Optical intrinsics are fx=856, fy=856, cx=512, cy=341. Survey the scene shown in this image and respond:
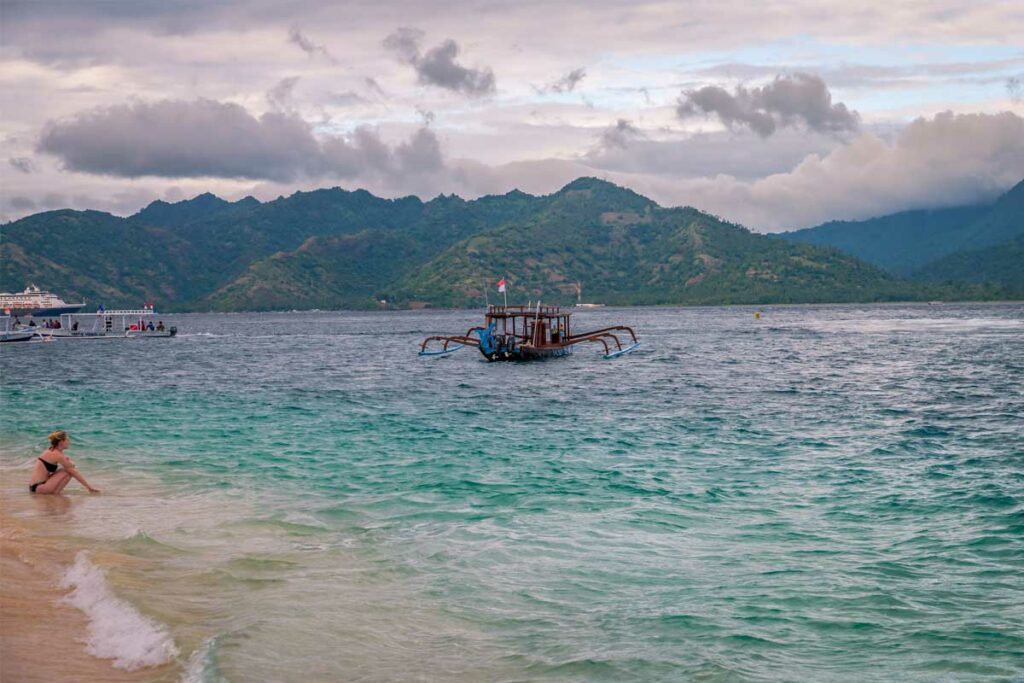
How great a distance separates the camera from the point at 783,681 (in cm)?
1127

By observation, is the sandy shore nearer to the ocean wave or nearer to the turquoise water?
the ocean wave

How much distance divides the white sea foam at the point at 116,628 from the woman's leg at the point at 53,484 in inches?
328

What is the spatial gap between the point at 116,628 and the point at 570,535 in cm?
954

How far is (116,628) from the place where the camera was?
12.7 m

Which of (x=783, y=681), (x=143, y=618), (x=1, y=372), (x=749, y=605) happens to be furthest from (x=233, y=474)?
(x=1, y=372)

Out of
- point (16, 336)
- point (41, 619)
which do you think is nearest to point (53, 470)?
point (41, 619)

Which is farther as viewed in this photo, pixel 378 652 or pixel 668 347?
pixel 668 347

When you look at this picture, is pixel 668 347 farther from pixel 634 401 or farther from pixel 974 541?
pixel 974 541

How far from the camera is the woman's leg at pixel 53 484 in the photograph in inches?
892

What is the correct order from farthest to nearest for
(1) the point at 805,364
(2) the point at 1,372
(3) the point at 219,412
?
(2) the point at 1,372
(1) the point at 805,364
(3) the point at 219,412

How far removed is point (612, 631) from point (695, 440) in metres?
20.2

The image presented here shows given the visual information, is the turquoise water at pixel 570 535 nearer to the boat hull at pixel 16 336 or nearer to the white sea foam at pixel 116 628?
the white sea foam at pixel 116 628

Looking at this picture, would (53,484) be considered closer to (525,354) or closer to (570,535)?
(570,535)

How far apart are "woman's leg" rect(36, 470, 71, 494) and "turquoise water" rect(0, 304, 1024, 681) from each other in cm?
137
